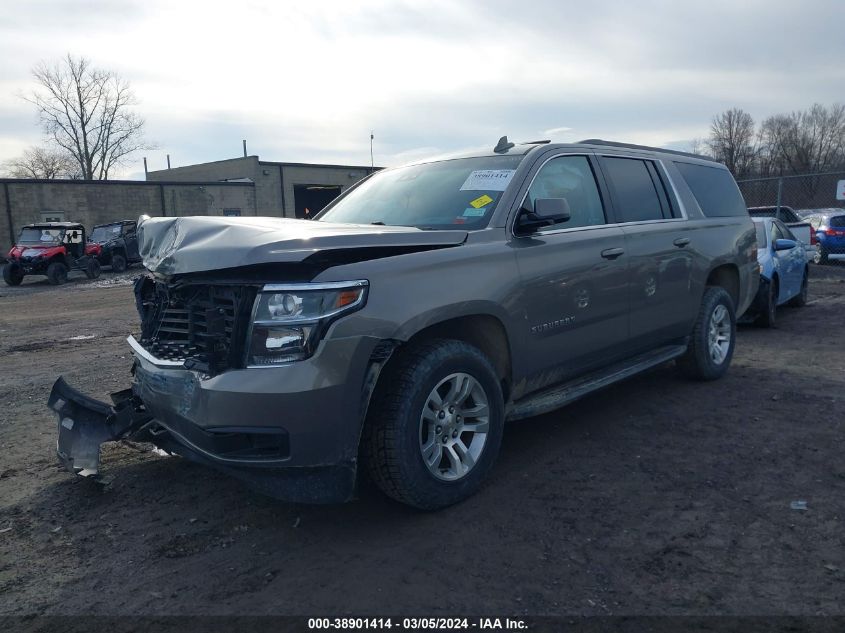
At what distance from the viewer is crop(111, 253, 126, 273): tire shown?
2269cm

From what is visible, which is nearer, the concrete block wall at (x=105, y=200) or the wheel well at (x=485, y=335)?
the wheel well at (x=485, y=335)

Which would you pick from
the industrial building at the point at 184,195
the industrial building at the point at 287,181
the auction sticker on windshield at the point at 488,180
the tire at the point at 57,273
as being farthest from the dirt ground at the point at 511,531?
the industrial building at the point at 287,181

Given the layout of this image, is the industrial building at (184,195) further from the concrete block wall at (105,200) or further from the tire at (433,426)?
the tire at (433,426)

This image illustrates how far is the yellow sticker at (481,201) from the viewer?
13.2ft

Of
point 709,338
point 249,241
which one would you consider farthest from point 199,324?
point 709,338

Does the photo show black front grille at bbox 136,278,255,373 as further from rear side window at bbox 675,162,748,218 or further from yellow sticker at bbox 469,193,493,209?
rear side window at bbox 675,162,748,218

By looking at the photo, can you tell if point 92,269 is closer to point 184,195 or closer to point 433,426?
point 184,195

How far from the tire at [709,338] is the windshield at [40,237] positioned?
20.9m

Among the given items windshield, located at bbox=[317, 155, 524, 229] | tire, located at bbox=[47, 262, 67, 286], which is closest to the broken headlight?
windshield, located at bbox=[317, 155, 524, 229]

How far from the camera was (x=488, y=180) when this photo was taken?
4172 millimetres

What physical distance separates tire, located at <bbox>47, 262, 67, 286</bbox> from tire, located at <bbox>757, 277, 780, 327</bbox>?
19939 mm

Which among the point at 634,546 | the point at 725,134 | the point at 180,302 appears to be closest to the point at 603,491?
the point at 634,546

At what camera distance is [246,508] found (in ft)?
12.2

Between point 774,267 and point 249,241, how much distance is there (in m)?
7.98
